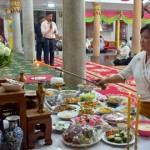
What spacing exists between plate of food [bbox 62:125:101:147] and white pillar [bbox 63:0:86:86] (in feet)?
10.4

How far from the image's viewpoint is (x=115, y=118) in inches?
79.0

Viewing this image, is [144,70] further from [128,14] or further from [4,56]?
[128,14]

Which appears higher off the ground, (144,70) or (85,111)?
(144,70)

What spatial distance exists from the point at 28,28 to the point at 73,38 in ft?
20.2

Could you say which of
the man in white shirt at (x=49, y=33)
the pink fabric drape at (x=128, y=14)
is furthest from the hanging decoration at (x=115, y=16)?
the man in white shirt at (x=49, y=33)

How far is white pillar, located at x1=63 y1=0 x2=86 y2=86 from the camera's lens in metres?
4.68

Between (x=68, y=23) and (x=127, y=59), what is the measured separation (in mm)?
5533

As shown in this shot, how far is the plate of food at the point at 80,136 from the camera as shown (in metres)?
1.58

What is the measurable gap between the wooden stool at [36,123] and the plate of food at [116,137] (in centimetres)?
36

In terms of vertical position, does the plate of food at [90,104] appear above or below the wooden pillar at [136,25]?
below

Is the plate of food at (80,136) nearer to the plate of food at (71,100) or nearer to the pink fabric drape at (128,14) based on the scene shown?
the plate of food at (71,100)

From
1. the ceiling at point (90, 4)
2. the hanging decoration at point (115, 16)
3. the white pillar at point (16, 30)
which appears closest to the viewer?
the white pillar at point (16, 30)

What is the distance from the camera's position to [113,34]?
22.0m

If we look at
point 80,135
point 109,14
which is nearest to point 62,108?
point 80,135
